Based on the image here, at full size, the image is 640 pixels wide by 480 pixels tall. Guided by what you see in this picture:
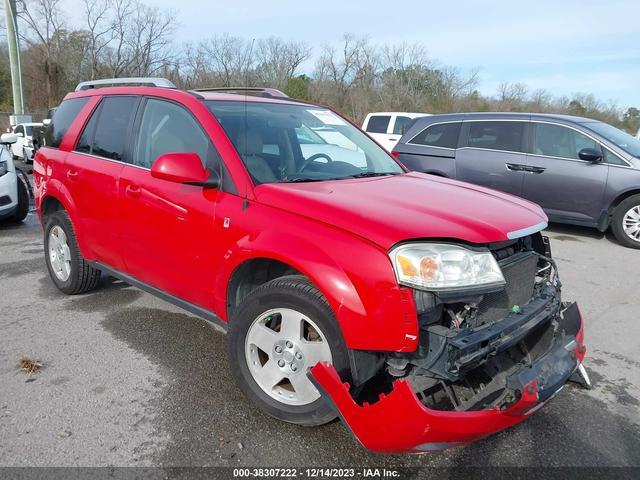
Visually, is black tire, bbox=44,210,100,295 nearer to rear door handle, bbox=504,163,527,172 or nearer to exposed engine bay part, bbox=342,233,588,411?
exposed engine bay part, bbox=342,233,588,411

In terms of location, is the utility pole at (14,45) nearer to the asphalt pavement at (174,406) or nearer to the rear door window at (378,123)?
the rear door window at (378,123)

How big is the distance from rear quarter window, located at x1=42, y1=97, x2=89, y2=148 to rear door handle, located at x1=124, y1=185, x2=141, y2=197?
4.37ft

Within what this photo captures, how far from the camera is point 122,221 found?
360cm

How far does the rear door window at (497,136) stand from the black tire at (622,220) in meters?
1.61

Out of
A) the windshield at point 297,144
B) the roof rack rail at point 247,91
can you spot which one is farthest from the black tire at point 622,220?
the roof rack rail at point 247,91

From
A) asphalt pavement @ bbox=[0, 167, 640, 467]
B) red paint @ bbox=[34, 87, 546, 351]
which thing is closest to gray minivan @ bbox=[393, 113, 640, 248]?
asphalt pavement @ bbox=[0, 167, 640, 467]

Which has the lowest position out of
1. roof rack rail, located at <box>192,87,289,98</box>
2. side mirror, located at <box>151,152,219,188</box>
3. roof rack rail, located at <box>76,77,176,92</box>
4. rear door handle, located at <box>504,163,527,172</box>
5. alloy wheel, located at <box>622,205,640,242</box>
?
alloy wheel, located at <box>622,205,640,242</box>

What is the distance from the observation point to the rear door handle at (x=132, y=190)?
3.43 metres

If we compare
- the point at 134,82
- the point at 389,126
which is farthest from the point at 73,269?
the point at 389,126

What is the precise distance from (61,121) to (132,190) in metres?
1.68

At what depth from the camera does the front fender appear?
2.18 m

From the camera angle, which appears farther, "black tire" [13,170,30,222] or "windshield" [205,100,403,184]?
"black tire" [13,170,30,222]

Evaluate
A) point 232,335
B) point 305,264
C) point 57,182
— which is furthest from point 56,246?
point 305,264

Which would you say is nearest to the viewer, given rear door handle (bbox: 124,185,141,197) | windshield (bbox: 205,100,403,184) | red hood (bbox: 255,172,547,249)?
red hood (bbox: 255,172,547,249)
